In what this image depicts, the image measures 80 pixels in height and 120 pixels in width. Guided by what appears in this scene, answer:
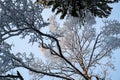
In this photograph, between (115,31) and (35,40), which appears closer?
(35,40)

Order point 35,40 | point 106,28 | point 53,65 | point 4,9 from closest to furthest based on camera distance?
point 4,9, point 35,40, point 53,65, point 106,28

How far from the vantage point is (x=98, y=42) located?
55.8 feet

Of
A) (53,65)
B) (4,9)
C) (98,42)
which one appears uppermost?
(4,9)

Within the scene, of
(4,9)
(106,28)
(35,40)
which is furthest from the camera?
(106,28)

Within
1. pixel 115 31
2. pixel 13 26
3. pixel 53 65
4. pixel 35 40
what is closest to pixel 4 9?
pixel 13 26

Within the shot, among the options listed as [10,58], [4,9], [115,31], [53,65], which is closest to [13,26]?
[4,9]

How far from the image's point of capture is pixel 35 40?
37.7 feet

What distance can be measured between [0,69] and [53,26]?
27.0ft

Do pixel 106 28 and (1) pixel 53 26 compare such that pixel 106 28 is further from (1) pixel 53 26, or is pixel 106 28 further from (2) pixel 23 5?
(2) pixel 23 5

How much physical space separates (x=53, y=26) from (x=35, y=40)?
7.54 metres

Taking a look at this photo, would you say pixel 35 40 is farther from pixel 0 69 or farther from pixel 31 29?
pixel 0 69

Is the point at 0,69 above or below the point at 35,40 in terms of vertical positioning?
below

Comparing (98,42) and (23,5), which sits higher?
(23,5)

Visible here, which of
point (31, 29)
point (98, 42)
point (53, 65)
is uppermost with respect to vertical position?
Answer: point (31, 29)
